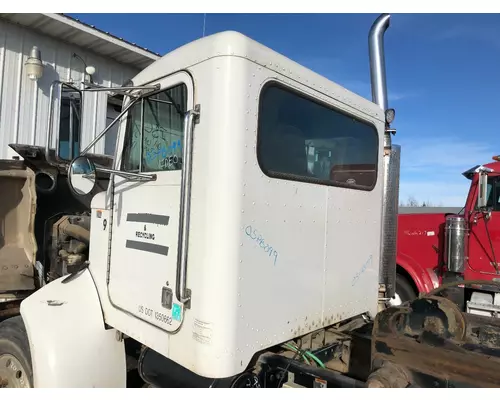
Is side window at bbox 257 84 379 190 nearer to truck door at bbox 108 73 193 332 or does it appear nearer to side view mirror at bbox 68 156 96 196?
truck door at bbox 108 73 193 332

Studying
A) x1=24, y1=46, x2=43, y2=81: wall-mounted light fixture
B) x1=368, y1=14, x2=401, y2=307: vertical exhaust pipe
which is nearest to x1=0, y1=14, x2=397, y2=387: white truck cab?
x1=368, y1=14, x2=401, y2=307: vertical exhaust pipe

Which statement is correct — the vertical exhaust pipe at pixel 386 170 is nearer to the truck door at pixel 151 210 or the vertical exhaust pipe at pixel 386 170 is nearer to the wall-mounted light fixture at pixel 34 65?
the truck door at pixel 151 210

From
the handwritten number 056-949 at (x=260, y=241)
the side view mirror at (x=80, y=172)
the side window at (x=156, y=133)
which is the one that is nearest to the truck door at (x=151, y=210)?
the side window at (x=156, y=133)

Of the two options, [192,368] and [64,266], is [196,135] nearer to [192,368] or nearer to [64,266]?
[192,368]

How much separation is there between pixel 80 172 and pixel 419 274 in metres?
5.21

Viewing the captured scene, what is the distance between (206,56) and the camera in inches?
85.0

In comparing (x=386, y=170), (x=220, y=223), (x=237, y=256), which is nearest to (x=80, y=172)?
(x=220, y=223)

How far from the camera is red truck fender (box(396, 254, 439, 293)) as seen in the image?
5977 millimetres

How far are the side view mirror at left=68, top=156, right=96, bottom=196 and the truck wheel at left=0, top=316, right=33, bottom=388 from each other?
3.88 feet

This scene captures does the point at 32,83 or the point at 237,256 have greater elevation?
the point at 32,83

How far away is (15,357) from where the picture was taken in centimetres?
284

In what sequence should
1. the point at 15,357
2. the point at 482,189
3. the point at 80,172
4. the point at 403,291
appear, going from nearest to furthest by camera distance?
the point at 80,172 → the point at 15,357 → the point at 482,189 → the point at 403,291

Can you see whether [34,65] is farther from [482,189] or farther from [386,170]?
[482,189]

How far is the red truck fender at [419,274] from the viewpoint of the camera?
598 cm
